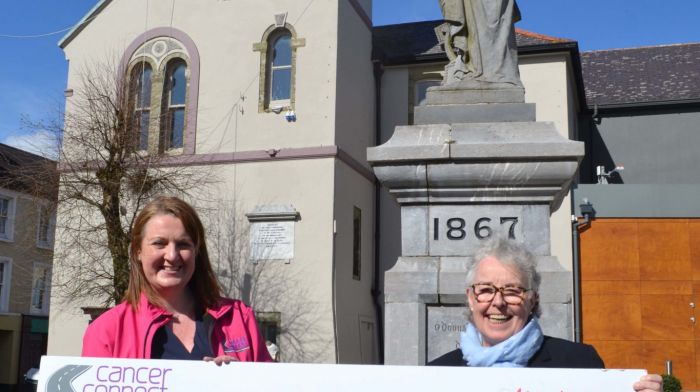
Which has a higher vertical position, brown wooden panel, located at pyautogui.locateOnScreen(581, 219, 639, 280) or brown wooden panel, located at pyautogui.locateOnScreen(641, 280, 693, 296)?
brown wooden panel, located at pyautogui.locateOnScreen(581, 219, 639, 280)

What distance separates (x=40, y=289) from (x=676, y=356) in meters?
25.3

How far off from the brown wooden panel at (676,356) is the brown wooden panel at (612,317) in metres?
0.47

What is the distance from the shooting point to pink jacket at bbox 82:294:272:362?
315 centimetres

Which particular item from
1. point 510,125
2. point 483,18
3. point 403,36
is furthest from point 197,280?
point 403,36

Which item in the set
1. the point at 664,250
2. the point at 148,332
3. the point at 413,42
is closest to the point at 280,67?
the point at 413,42

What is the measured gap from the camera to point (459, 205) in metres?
5.74

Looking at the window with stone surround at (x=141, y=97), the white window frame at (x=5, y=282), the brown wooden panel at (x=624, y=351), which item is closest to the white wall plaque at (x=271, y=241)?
the window with stone surround at (x=141, y=97)

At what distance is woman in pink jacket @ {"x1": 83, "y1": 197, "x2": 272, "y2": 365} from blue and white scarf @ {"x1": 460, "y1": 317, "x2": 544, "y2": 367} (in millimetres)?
913

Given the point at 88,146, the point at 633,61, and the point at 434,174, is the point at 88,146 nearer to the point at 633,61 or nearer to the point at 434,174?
the point at 434,174

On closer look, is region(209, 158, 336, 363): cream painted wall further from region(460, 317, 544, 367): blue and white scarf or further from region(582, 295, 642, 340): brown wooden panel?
region(460, 317, 544, 367): blue and white scarf

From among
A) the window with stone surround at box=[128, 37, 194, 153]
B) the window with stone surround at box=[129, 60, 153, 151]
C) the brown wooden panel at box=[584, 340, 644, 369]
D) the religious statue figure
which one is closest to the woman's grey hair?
the religious statue figure

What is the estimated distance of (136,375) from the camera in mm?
3061

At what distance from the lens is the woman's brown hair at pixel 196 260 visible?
3.24 meters

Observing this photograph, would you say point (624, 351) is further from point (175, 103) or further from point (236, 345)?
point (236, 345)
